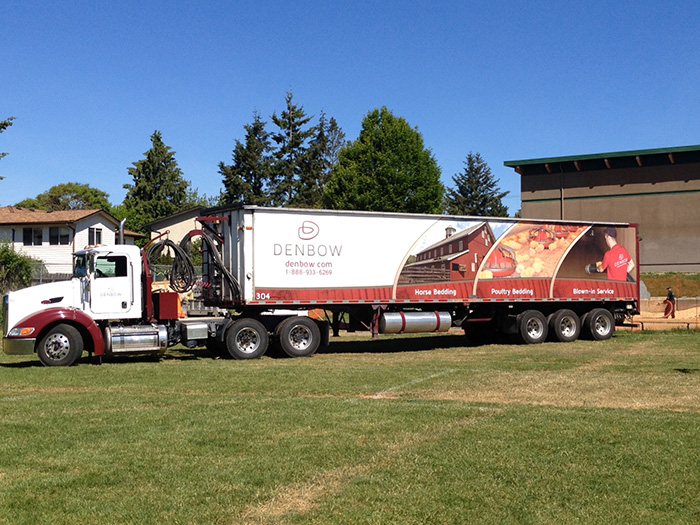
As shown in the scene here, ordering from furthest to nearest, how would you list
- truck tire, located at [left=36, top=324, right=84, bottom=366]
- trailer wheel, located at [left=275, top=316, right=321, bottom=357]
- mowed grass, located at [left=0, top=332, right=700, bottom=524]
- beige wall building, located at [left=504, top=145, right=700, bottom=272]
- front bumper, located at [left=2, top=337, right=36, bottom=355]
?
→ beige wall building, located at [left=504, top=145, right=700, bottom=272]
trailer wheel, located at [left=275, top=316, right=321, bottom=357]
truck tire, located at [left=36, top=324, right=84, bottom=366]
front bumper, located at [left=2, top=337, right=36, bottom=355]
mowed grass, located at [left=0, top=332, right=700, bottom=524]

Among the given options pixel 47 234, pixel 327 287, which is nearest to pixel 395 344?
pixel 327 287

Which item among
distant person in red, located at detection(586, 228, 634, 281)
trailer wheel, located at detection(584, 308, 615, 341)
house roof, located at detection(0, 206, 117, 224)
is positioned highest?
house roof, located at detection(0, 206, 117, 224)

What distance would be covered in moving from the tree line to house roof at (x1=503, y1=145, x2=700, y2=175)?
8.87 metres

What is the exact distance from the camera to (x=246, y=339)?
19953 mm

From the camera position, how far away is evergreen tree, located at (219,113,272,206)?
3022 inches

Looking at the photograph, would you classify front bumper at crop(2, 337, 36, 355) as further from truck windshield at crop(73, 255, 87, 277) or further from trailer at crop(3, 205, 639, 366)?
truck windshield at crop(73, 255, 87, 277)

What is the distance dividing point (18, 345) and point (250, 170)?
61.9 meters

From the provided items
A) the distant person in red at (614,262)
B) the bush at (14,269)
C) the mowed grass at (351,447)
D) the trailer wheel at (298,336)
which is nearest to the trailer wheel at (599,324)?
the distant person in red at (614,262)

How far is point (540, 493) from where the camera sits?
22.1 feet

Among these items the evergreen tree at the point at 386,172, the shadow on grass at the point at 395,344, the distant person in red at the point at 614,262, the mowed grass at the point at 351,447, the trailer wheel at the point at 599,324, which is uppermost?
the evergreen tree at the point at 386,172

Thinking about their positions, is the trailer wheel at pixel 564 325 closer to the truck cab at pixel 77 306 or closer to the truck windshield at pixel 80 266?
the truck cab at pixel 77 306

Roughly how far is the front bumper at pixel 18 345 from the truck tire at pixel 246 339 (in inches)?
182

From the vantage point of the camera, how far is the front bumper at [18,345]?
1736cm

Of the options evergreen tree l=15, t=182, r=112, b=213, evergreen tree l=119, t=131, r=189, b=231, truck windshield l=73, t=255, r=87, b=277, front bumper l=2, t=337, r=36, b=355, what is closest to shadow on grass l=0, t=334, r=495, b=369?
front bumper l=2, t=337, r=36, b=355
